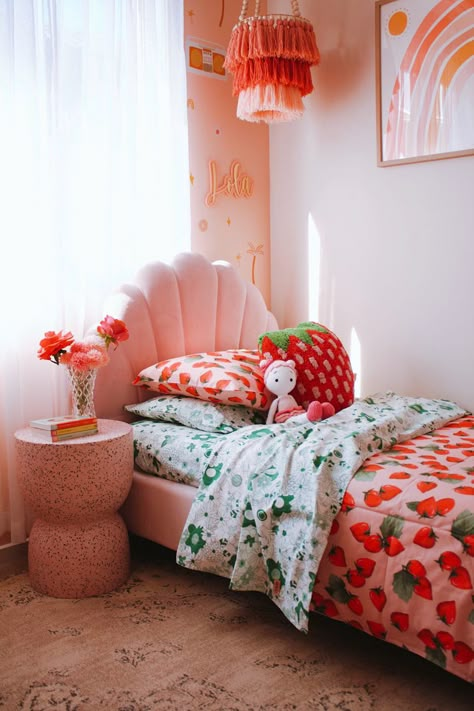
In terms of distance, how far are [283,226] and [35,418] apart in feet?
5.20

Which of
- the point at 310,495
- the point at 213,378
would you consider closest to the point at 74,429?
the point at 213,378

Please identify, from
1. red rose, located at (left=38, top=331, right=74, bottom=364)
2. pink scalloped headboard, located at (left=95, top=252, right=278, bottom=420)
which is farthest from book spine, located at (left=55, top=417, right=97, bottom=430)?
pink scalloped headboard, located at (left=95, top=252, right=278, bottom=420)

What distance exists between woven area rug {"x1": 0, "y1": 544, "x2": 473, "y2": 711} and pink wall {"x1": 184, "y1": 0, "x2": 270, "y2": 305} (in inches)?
66.1

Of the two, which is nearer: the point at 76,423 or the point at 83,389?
the point at 76,423

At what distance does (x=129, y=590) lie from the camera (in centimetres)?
247

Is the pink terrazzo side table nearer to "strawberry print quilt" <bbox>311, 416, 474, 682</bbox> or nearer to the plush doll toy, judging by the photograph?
the plush doll toy

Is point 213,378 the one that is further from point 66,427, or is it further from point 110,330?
point 66,427

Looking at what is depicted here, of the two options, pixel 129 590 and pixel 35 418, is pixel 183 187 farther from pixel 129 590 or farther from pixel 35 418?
pixel 129 590

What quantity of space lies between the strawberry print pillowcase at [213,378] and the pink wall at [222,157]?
75 centimetres

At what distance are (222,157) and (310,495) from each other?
1.97 meters

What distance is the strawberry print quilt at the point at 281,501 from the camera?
195 cm

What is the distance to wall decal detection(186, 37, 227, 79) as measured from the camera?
3256 millimetres

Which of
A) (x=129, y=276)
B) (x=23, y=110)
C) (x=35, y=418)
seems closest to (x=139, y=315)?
(x=129, y=276)

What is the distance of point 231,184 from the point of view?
3.47m
